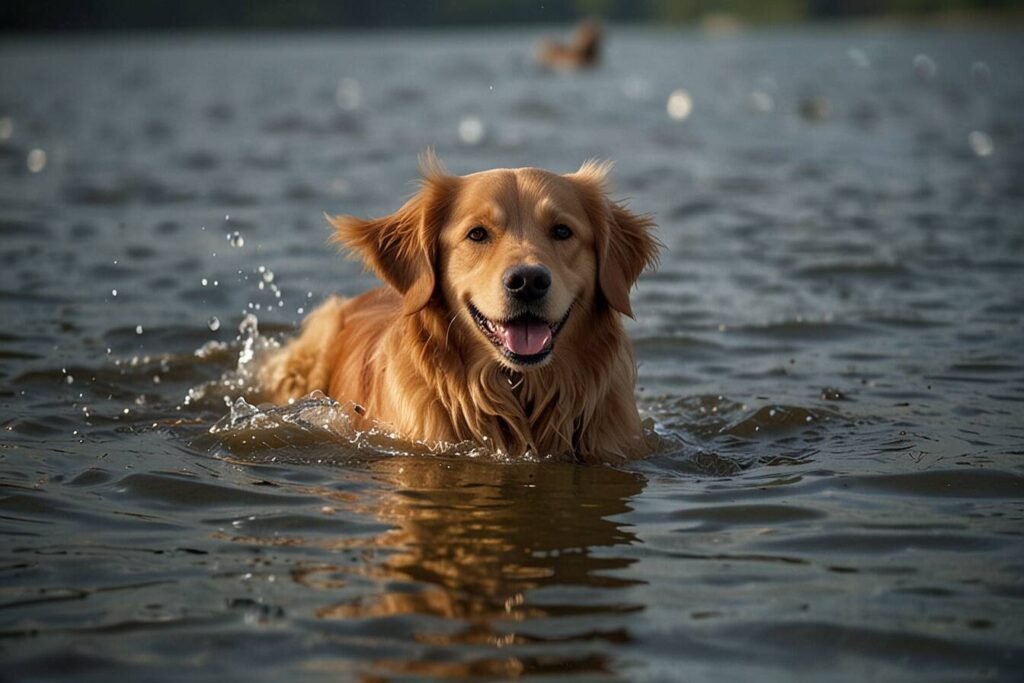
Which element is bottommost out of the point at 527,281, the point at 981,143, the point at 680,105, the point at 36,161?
the point at 527,281

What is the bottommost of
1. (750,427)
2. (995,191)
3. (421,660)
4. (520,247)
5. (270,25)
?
(421,660)

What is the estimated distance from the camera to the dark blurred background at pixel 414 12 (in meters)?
94.8

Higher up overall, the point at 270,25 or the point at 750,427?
the point at 270,25

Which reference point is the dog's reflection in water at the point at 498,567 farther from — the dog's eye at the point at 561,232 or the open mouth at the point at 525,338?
the dog's eye at the point at 561,232

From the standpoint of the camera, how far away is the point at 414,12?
124500mm

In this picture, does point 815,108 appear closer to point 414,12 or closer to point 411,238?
point 411,238

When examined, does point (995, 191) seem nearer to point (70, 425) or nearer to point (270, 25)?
point (70, 425)

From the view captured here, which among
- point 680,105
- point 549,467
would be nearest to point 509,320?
point 549,467

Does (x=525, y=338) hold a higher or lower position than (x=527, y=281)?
lower

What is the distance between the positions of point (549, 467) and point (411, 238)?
131 cm

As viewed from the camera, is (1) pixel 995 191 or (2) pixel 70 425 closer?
(2) pixel 70 425

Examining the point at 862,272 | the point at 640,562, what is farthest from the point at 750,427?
the point at 862,272

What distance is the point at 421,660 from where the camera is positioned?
4227 mm

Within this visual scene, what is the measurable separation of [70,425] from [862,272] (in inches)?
261
